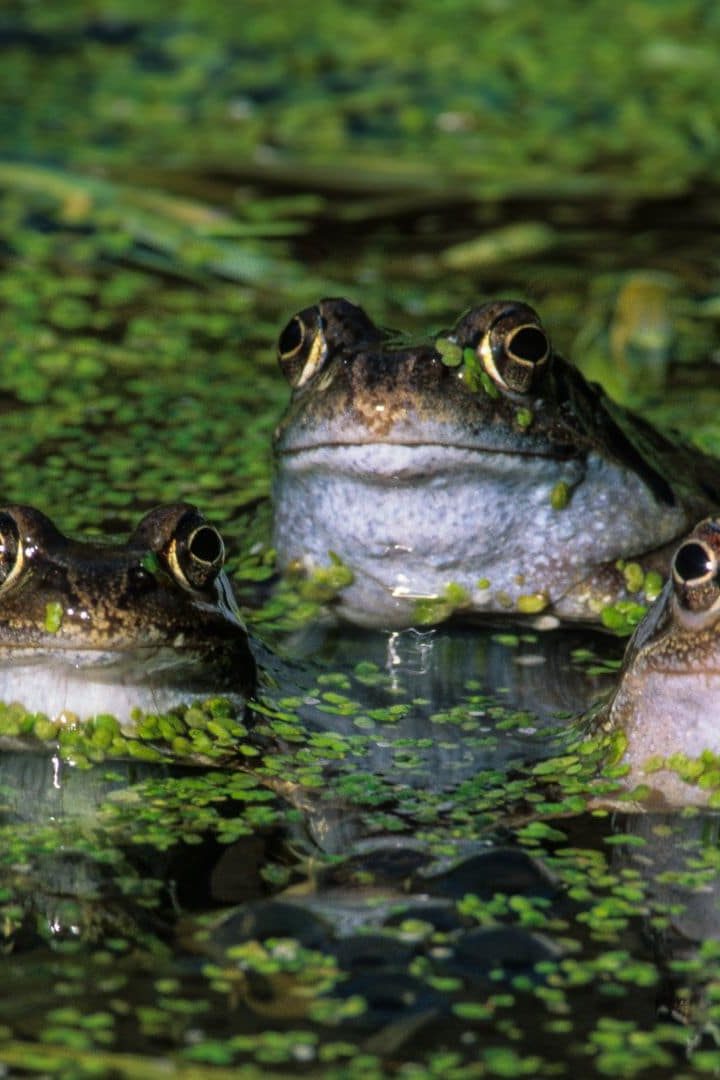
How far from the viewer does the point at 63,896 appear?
4.06m

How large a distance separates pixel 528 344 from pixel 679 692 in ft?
4.82

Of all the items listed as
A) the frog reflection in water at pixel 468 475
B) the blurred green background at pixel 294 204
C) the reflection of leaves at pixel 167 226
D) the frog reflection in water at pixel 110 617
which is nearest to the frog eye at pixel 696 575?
the frog reflection in water at pixel 468 475

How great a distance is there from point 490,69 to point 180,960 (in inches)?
328

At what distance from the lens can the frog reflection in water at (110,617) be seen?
466 centimetres

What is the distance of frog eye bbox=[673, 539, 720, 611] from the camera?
4.33 m

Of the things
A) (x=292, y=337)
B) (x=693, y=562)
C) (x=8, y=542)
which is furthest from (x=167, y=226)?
(x=693, y=562)

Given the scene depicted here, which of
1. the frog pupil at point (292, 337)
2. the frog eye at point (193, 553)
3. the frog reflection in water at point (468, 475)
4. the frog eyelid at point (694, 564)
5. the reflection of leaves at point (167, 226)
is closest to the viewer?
the frog eyelid at point (694, 564)

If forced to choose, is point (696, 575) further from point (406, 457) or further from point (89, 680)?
point (89, 680)

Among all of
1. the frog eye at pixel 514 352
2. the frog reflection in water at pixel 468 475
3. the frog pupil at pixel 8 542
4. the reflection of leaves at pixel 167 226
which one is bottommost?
the frog pupil at pixel 8 542

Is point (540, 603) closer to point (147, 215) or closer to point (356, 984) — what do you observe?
point (356, 984)

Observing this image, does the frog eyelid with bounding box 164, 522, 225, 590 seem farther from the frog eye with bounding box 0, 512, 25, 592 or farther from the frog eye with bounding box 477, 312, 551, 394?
the frog eye with bounding box 477, 312, 551, 394

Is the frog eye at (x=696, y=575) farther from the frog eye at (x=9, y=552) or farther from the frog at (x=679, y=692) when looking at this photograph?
the frog eye at (x=9, y=552)

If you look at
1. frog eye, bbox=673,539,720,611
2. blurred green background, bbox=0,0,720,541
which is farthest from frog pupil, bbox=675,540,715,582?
blurred green background, bbox=0,0,720,541

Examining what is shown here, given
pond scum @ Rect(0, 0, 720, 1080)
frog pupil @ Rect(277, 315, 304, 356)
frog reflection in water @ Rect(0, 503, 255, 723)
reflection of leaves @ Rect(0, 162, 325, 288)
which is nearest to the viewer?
pond scum @ Rect(0, 0, 720, 1080)
